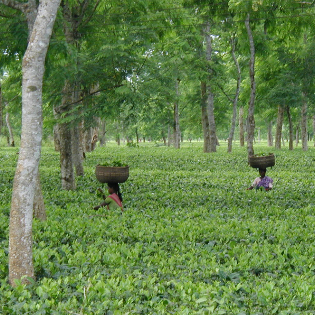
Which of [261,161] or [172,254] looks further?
[261,161]

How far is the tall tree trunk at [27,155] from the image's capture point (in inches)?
199

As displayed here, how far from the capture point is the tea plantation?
15.3ft

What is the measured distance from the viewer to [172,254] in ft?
21.4

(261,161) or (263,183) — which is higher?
(261,161)

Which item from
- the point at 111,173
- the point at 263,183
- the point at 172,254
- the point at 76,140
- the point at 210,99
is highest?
the point at 210,99

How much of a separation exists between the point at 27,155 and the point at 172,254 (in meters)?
3.08

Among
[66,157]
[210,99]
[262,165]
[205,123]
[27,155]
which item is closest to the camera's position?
[27,155]

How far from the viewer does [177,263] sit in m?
6.02

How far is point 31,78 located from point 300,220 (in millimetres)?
6613

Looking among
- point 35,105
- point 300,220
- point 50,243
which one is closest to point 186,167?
point 300,220

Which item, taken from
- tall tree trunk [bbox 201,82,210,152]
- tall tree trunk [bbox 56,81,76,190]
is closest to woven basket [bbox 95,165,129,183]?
tall tree trunk [bbox 56,81,76,190]

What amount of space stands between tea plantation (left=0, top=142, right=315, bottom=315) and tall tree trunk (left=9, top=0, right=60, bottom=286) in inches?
16.0

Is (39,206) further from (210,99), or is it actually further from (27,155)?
(210,99)

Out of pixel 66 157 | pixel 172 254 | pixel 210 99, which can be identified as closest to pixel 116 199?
pixel 66 157
